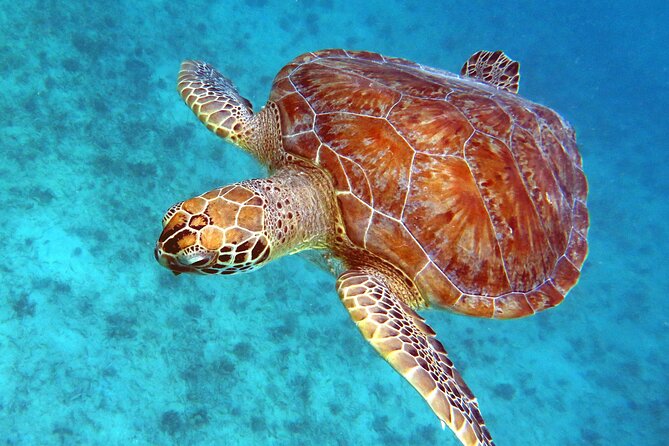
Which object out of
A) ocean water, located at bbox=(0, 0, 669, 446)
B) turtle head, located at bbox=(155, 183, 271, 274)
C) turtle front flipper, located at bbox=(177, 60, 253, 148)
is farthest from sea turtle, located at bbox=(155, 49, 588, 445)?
ocean water, located at bbox=(0, 0, 669, 446)

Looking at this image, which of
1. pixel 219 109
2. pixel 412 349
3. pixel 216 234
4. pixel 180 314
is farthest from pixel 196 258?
pixel 180 314

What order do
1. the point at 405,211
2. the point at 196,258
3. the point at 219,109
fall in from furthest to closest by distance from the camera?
the point at 219,109 < the point at 405,211 < the point at 196,258

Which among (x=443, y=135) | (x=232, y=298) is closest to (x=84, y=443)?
(x=232, y=298)

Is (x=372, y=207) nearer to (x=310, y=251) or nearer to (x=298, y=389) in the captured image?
(x=310, y=251)

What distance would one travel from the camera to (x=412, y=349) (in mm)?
2555

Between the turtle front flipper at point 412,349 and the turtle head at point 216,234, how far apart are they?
74cm

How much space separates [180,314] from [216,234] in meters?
3.62

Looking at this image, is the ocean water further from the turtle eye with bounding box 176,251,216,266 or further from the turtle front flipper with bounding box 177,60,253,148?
the turtle eye with bounding box 176,251,216,266

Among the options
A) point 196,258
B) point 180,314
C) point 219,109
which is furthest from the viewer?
point 180,314

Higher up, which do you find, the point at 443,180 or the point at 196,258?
the point at 443,180

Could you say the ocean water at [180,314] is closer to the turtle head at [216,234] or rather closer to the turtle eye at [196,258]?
the turtle head at [216,234]

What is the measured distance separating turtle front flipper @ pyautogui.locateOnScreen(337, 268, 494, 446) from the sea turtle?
0.01m

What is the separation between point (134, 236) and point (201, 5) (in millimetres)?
6696

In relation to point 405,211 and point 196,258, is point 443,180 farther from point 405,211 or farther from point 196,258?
point 196,258
